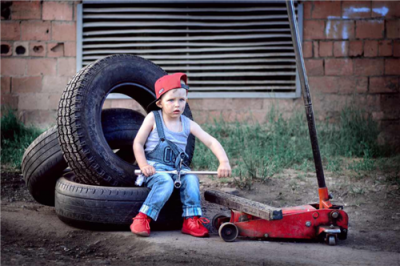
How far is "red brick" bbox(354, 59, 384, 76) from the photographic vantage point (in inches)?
259

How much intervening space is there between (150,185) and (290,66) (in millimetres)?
3945

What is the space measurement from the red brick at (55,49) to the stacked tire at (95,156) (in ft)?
9.89

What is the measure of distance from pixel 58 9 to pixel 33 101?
1.32m

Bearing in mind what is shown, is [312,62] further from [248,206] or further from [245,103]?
[248,206]

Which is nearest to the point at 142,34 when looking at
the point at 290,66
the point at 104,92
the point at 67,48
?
the point at 67,48

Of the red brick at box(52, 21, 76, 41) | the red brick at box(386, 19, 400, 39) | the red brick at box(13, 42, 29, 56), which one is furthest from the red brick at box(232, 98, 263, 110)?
the red brick at box(13, 42, 29, 56)

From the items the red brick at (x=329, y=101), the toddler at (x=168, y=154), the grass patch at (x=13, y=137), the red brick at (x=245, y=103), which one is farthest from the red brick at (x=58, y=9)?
the toddler at (x=168, y=154)

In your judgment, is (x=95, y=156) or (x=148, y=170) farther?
(x=95, y=156)

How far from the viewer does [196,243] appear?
2.98 meters

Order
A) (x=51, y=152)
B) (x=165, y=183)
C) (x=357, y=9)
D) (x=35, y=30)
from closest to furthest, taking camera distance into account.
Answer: (x=165, y=183) < (x=51, y=152) < (x=357, y=9) < (x=35, y=30)

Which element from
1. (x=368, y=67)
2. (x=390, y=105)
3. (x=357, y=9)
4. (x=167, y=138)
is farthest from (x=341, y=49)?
(x=167, y=138)

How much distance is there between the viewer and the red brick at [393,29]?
6523 mm

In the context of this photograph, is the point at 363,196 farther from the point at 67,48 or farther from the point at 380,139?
the point at 67,48

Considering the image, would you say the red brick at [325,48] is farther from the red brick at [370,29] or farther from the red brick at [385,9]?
the red brick at [385,9]
